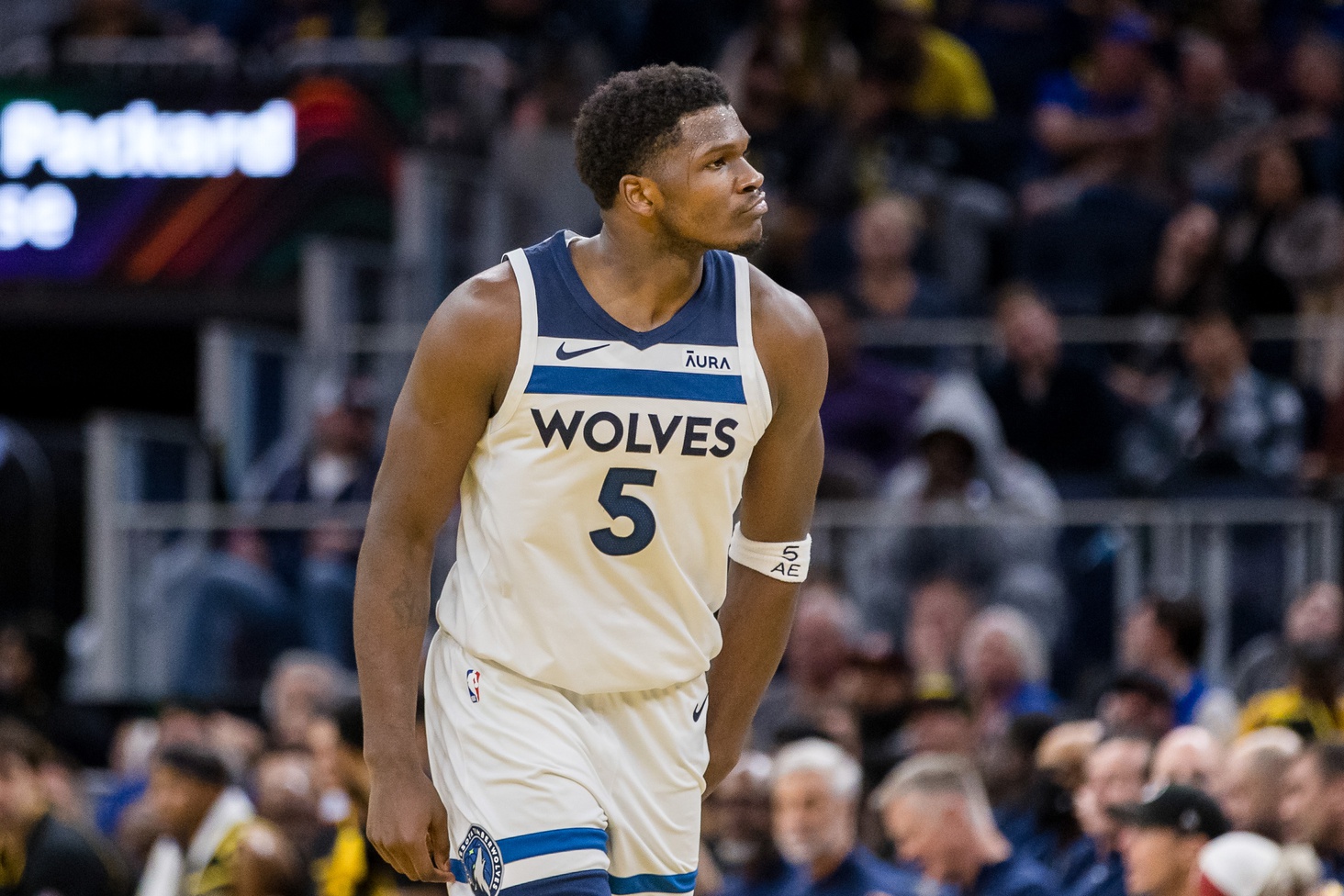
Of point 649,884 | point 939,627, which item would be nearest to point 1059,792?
point 939,627

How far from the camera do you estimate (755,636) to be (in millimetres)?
4363

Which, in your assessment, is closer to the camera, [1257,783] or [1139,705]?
[1257,783]

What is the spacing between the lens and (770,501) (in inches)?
168

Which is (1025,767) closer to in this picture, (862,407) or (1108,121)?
(862,407)

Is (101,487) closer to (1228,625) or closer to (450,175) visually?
(450,175)

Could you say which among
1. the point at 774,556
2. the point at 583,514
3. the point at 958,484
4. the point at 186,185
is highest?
the point at 186,185

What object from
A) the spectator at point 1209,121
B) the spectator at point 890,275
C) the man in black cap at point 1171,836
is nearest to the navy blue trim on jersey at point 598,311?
the man in black cap at point 1171,836

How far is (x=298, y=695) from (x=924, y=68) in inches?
223

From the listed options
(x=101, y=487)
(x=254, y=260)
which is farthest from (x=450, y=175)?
(x=101, y=487)

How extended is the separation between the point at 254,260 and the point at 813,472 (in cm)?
973

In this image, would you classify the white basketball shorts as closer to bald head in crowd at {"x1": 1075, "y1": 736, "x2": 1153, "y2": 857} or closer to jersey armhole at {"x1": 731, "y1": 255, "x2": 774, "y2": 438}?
jersey armhole at {"x1": 731, "y1": 255, "x2": 774, "y2": 438}

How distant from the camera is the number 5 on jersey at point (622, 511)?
3.93m

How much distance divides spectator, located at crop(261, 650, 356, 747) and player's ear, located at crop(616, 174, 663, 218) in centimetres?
587

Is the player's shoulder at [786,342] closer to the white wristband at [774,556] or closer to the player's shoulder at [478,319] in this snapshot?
the white wristband at [774,556]
